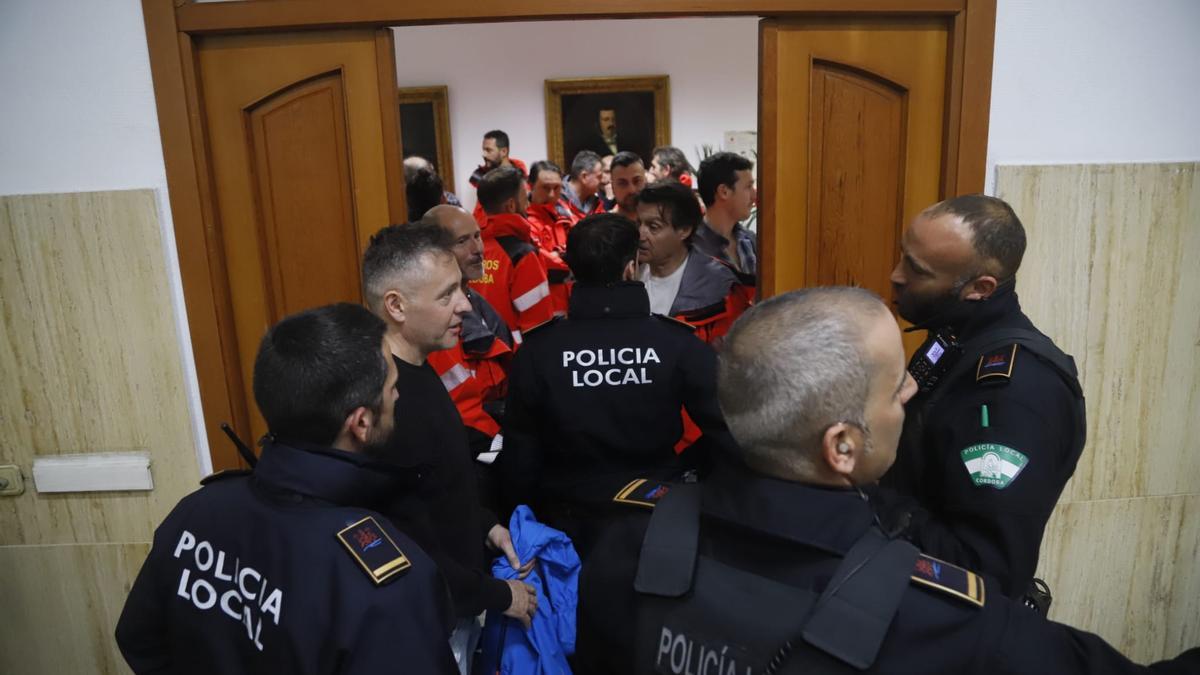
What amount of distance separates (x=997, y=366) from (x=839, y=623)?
3.04 feet

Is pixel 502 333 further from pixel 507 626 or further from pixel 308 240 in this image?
pixel 507 626

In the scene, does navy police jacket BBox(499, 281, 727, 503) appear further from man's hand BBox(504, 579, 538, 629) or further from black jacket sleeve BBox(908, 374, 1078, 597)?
black jacket sleeve BBox(908, 374, 1078, 597)

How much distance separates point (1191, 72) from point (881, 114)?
1.05 metres

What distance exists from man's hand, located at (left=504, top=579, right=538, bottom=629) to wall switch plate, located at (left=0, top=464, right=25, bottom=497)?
191cm

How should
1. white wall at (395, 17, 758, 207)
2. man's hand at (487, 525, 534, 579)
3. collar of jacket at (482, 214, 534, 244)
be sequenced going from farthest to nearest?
white wall at (395, 17, 758, 207), collar of jacket at (482, 214, 534, 244), man's hand at (487, 525, 534, 579)

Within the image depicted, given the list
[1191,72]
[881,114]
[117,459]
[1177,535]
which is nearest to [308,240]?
[117,459]

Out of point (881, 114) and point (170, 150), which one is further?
point (881, 114)

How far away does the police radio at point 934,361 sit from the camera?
5.74 feet

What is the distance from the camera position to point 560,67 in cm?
814

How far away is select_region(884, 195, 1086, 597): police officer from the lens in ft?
4.98

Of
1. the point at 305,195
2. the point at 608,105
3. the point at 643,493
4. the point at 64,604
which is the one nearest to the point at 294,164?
the point at 305,195

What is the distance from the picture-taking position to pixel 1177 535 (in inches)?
111

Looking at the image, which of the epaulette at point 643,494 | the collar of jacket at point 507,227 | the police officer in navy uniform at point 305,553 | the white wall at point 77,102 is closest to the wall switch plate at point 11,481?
the white wall at point 77,102

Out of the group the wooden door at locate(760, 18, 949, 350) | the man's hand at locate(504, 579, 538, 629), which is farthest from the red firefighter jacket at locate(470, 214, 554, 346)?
the man's hand at locate(504, 579, 538, 629)
